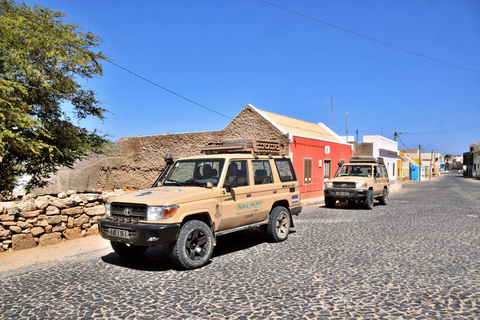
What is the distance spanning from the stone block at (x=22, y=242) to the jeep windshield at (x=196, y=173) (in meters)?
3.42

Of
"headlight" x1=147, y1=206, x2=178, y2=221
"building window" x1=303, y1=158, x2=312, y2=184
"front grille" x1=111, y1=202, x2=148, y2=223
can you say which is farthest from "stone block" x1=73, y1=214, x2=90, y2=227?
"building window" x1=303, y1=158, x2=312, y2=184

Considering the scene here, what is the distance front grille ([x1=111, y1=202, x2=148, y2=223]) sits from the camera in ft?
19.5

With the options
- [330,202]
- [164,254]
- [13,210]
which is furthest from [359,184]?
[13,210]

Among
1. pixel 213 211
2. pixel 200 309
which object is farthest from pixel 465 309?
pixel 213 211

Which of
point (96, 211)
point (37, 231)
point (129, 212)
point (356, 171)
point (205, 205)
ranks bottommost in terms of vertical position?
point (37, 231)

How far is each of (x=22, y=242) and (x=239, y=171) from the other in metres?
5.03

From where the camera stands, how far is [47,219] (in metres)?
8.34

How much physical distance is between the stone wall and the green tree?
7.02 ft

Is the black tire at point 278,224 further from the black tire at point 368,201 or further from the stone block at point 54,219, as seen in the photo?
the black tire at point 368,201

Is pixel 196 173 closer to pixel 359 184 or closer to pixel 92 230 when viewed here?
pixel 92 230

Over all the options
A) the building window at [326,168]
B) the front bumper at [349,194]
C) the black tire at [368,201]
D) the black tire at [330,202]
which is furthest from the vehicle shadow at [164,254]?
the building window at [326,168]

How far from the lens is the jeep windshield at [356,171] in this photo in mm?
16109

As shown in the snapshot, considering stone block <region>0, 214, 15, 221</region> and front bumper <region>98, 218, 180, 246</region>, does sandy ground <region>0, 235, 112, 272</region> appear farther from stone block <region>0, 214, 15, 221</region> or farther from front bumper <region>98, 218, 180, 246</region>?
front bumper <region>98, 218, 180, 246</region>

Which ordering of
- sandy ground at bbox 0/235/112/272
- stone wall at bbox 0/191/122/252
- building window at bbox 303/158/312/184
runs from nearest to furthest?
sandy ground at bbox 0/235/112/272 < stone wall at bbox 0/191/122/252 < building window at bbox 303/158/312/184
